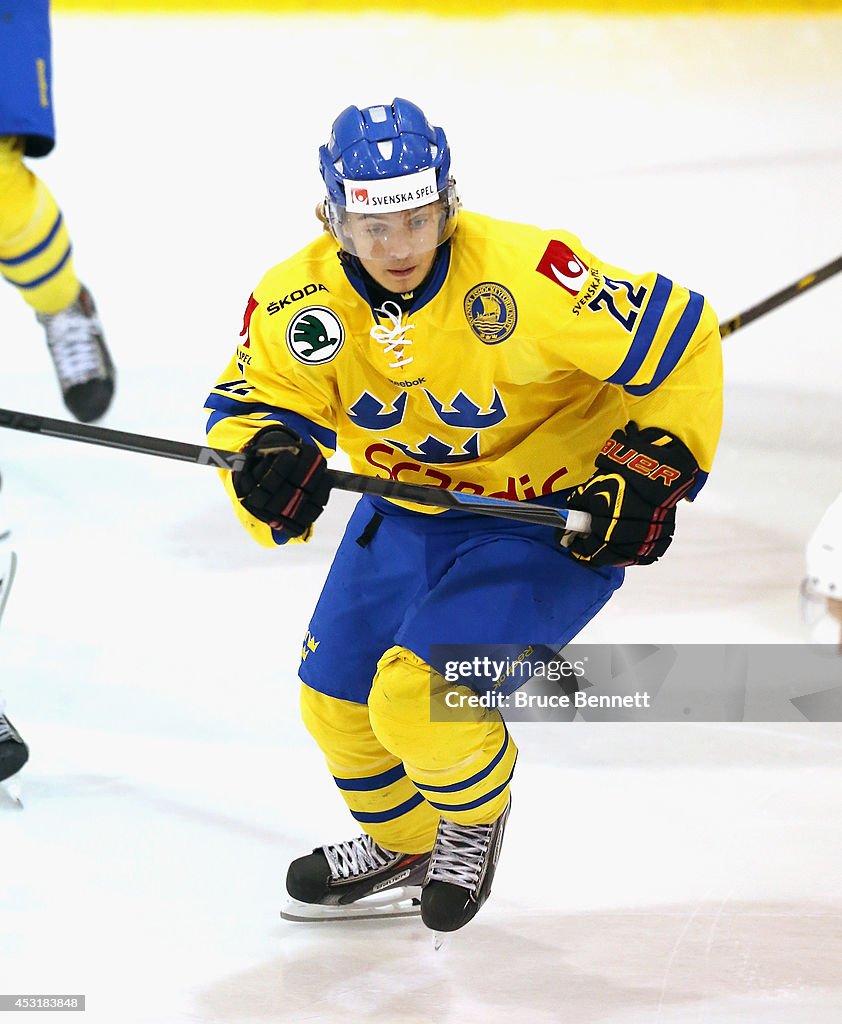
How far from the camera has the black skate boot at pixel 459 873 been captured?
2.15m

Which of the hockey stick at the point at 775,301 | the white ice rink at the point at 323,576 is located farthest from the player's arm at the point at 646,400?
the hockey stick at the point at 775,301

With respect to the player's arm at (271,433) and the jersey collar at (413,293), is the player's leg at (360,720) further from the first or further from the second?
the jersey collar at (413,293)

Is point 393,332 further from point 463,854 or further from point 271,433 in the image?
point 463,854

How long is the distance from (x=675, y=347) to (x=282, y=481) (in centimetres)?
58

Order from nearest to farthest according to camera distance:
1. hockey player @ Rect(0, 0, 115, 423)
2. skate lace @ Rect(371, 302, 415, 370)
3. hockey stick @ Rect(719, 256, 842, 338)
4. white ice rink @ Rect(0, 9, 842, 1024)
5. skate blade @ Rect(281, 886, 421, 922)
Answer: skate lace @ Rect(371, 302, 415, 370), white ice rink @ Rect(0, 9, 842, 1024), skate blade @ Rect(281, 886, 421, 922), hockey stick @ Rect(719, 256, 842, 338), hockey player @ Rect(0, 0, 115, 423)

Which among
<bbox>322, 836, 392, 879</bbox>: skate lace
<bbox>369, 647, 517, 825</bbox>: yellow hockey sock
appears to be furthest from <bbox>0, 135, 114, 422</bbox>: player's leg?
<bbox>369, 647, 517, 825</bbox>: yellow hockey sock

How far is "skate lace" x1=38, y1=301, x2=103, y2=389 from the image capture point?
12.5 ft

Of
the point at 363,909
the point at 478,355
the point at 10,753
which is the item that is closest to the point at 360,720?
the point at 363,909

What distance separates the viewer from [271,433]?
2062 mm

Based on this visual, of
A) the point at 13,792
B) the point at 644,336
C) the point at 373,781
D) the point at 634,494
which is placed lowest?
the point at 13,792

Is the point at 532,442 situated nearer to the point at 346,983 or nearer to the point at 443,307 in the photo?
the point at 443,307

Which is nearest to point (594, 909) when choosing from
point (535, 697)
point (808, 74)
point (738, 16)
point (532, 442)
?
point (535, 697)

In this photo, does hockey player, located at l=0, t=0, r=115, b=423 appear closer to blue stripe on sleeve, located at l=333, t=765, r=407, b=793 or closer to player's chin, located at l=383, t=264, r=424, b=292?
player's chin, located at l=383, t=264, r=424, b=292

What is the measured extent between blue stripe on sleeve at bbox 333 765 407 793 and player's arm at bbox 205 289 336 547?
0.42 meters
